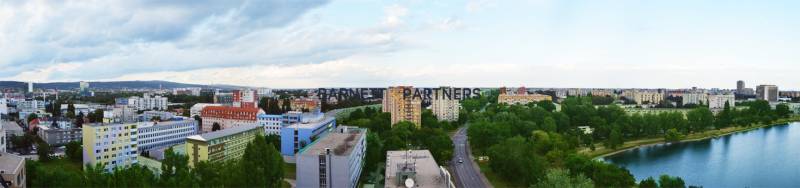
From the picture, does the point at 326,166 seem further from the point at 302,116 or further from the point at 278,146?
the point at 302,116

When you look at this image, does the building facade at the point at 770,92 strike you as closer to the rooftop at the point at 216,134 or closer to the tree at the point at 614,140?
the tree at the point at 614,140

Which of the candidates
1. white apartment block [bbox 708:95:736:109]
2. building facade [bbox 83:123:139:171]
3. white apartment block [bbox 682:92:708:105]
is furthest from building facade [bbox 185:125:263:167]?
white apartment block [bbox 682:92:708:105]

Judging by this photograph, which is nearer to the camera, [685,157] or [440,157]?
[440,157]

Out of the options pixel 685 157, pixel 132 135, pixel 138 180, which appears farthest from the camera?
pixel 685 157

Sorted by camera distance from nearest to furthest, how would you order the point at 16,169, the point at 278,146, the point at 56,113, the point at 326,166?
1. the point at 16,169
2. the point at 326,166
3. the point at 278,146
4. the point at 56,113

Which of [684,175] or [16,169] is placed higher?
[16,169]

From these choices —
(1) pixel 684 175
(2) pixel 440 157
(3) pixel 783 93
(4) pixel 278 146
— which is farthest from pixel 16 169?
(3) pixel 783 93

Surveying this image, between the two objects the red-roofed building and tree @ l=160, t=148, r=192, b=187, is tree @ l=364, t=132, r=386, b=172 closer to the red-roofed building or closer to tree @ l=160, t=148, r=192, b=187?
tree @ l=160, t=148, r=192, b=187
